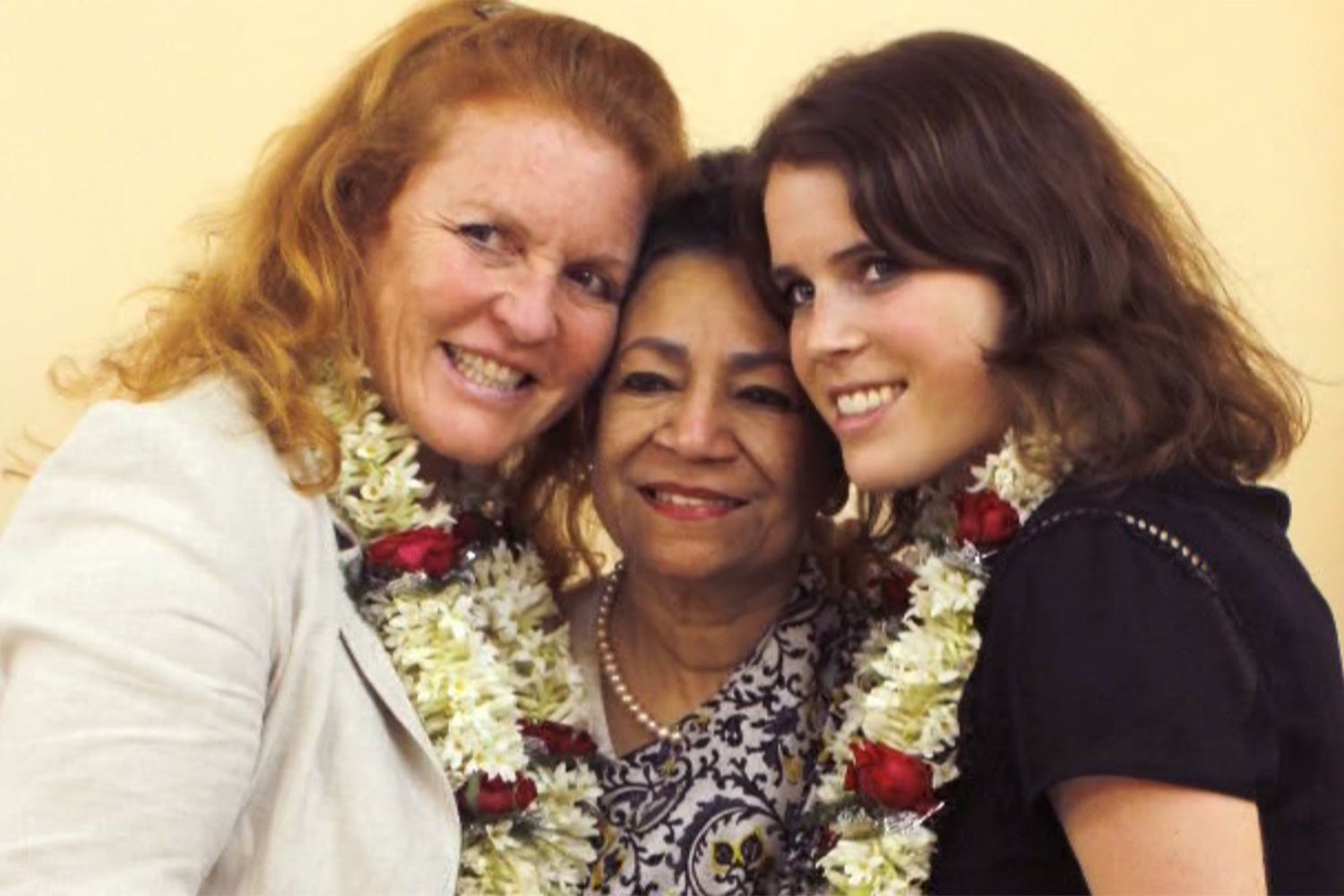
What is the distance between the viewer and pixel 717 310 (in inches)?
85.5

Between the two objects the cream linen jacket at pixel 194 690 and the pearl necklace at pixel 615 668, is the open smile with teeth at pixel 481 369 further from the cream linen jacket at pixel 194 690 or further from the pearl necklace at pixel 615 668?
the pearl necklace at pixel 615 668

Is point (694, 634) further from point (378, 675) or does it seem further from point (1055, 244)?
point (1055, 244)

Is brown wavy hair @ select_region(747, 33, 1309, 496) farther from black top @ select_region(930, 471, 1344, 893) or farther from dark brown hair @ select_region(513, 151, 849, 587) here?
dark brown hair @ select_region(513, 151, 849, 587)

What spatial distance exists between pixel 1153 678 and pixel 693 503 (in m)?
0.74

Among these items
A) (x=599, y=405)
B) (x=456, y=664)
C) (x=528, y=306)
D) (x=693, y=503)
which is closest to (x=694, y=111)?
(x=599, y=405)

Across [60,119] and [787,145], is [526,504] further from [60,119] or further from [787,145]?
[60,119]

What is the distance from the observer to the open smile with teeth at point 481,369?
198 cm

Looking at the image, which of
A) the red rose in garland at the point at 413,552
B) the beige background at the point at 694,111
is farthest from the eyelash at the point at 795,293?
the beige background at the point at 694,111

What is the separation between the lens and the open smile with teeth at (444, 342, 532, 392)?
78.0 inches

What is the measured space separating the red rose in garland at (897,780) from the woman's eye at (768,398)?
44 centimetres

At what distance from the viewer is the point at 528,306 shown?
6.49 feet

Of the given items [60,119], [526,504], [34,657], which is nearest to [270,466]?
[34,657]

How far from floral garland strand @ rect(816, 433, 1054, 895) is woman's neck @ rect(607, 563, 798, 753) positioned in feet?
1.11

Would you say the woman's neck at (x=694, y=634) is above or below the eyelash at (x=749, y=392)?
below
